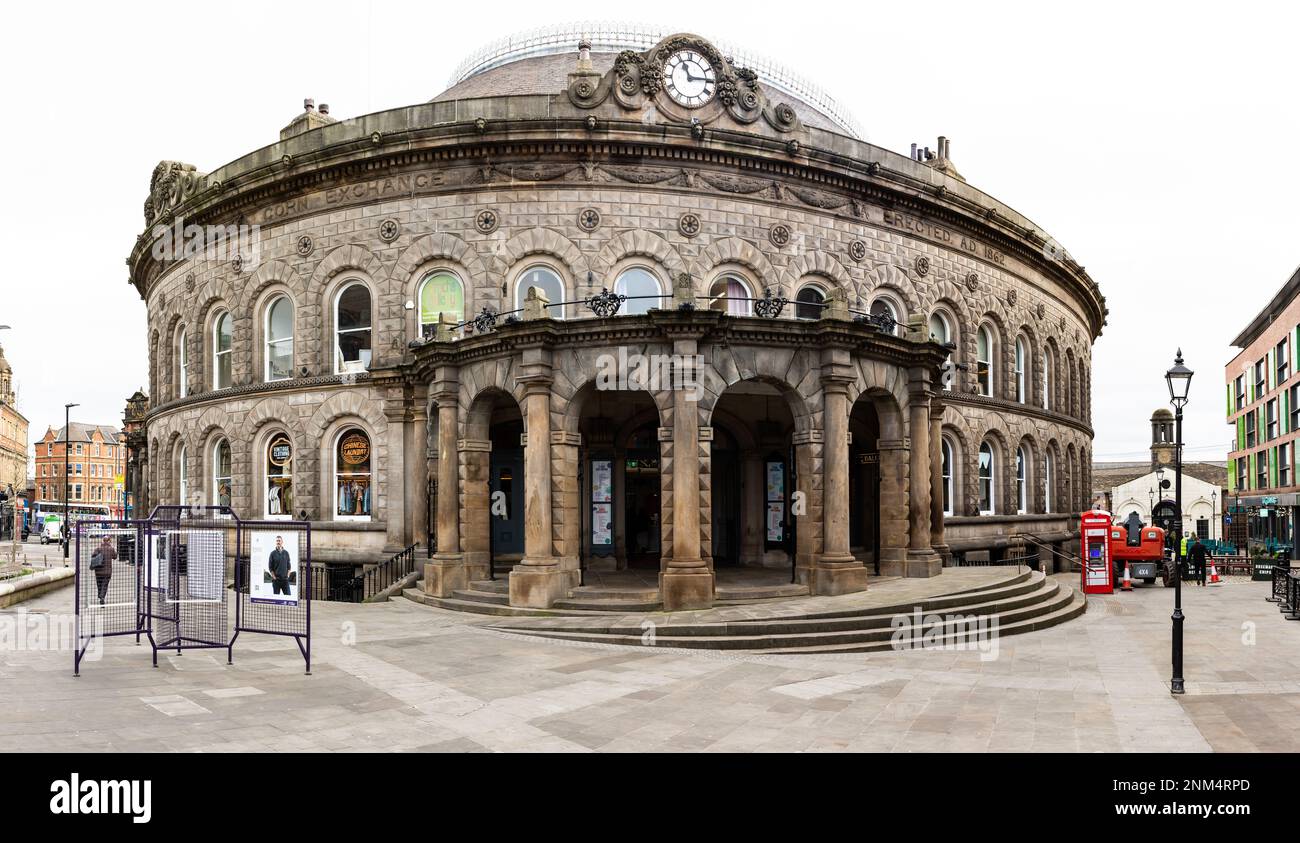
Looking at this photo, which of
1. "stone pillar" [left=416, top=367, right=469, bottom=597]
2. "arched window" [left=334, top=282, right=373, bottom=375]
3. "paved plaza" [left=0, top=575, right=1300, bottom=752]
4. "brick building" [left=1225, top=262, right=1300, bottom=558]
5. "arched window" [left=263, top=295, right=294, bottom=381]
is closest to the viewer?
"paved plaza" [left=0, top=575, right=1300, bottom=752]

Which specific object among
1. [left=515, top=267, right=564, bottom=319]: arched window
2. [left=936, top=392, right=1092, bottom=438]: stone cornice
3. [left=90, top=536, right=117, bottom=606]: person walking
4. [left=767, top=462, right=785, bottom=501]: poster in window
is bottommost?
[left=90, top=536, right=117, bottom=606]: person walking

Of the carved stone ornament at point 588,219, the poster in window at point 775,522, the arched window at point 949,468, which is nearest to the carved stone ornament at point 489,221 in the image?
the carved stone ornament at point 588,219

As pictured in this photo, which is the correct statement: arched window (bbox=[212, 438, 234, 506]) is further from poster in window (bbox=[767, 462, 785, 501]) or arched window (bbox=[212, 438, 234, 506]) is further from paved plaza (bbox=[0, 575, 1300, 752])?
poster in window (bbox=[767, 462, 785, 501])

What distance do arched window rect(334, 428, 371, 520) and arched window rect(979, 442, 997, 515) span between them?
2021 cm

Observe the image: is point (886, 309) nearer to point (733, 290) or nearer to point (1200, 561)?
point (733, 290)

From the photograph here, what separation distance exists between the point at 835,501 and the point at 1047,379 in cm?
2044

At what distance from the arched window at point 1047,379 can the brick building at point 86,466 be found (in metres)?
126

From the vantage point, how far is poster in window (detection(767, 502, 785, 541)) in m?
23.8

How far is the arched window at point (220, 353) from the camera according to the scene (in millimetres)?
27359

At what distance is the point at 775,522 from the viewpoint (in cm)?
2395

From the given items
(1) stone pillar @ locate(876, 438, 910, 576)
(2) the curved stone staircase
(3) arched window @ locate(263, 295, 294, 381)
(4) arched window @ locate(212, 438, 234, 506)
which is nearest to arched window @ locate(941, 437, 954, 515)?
(1) stone pillar @ locate(876, 438, 910, 576)
